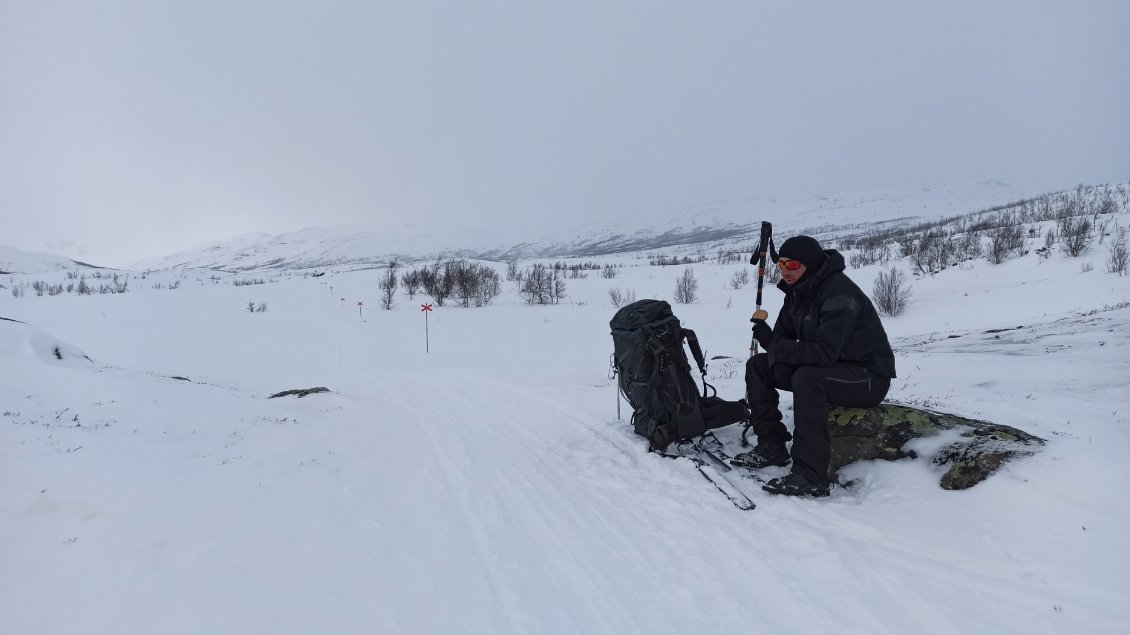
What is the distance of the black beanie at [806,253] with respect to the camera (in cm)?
378

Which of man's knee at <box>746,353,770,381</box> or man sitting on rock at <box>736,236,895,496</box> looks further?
man's knee at <box>746,353,770,381</box>

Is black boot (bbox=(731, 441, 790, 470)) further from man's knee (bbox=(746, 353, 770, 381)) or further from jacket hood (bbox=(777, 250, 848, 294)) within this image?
jacket hood (bbox=(777, 250, 848, 294))

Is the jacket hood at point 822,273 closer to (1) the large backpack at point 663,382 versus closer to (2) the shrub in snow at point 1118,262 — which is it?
(1) the large backpack at point 663,382

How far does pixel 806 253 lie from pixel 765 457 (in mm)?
1763

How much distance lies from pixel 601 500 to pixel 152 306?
1253 inches

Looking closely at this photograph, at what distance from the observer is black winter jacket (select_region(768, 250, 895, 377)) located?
11.5 ft

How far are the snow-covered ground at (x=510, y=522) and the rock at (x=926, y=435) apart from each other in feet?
0.35

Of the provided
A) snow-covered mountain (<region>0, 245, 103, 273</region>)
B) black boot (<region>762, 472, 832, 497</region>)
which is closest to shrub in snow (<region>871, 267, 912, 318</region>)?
black boot (<region>762, 472, 832, 497</region>)

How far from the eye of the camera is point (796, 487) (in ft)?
11.5

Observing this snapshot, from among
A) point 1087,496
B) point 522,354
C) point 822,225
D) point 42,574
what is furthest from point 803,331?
point 822,225

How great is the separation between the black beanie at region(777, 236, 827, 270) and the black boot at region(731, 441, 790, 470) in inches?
61.7

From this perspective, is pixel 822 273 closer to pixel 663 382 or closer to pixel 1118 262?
pixel 663 382

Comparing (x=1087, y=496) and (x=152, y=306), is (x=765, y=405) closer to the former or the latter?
(x=1087, y=496)

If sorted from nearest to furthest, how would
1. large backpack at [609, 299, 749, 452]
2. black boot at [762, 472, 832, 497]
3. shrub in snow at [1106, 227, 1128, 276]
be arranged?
black boot at [762, 472, 832, 497] < large backpack at [609, 299, 749, 452] < shrub in snow at [1106, 227, 1128, 276]
